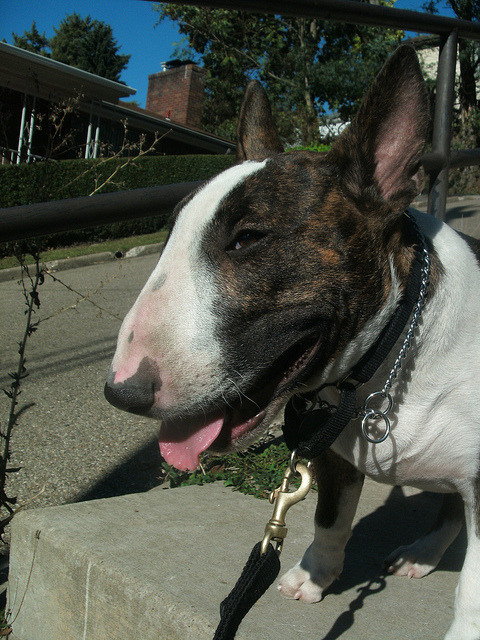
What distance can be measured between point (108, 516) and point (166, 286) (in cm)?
120

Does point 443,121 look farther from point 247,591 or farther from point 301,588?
point 247,591

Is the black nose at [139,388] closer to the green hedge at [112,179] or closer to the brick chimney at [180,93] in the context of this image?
the green hedge at [112,179]

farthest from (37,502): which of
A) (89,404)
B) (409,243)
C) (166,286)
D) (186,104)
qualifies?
(186,104)

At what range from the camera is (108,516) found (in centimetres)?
239

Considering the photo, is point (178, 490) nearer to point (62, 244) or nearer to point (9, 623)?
point (9, 623)

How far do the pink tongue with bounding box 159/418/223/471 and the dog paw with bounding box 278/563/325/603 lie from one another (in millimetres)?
705

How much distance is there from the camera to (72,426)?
12.8 ft

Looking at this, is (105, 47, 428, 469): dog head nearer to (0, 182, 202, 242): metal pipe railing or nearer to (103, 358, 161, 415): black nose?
(103, 358, 161, 415): black nose

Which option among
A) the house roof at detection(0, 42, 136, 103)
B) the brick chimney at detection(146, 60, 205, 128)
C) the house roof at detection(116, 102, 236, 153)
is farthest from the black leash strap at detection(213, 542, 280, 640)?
the brick chimney at detection(146, 60, 205, 128)

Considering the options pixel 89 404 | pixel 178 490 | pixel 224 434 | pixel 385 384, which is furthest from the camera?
pixel 89 404

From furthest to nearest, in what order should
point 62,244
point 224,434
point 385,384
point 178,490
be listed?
point 62,244, point 178,490, point 385,384, point 224,434

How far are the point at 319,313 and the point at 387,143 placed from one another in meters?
0.57

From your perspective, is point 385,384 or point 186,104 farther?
point 186,104

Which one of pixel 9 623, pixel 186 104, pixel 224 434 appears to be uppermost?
pixel 186 104
